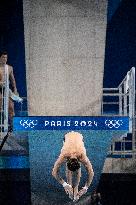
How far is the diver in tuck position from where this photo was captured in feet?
23.4

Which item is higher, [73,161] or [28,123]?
[28,123]

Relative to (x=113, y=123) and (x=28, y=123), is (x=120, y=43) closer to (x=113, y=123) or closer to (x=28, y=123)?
(x=113, y=123)

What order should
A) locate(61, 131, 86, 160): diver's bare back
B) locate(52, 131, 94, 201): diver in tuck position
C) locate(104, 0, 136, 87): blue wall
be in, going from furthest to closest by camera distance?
locate(104, 0, 136, 87): blue wall
locate(61, 131, 86, 160): diver's bare back
locate(52, 131, 94, 201): diver in tuck position

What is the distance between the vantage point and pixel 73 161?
7148mm

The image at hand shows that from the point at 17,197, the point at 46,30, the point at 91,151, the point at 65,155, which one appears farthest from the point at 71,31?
the point at 17,197

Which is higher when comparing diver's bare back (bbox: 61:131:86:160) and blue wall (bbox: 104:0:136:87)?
blue wall (bbox: 104:0:136:87)

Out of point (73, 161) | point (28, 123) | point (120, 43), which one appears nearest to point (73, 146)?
point (73, 161)

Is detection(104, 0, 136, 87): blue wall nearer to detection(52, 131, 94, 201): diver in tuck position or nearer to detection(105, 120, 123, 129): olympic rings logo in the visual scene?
detection(105, 120, 123, 129): olympic rings logo

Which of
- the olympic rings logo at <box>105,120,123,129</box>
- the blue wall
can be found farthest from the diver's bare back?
the blue wall

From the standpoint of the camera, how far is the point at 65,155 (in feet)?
24.8

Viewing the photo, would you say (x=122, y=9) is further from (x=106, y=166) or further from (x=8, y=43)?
(x=106, y=166)

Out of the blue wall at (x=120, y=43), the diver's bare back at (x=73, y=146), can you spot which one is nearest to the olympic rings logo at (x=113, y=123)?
the diver's bare back at (x=73, y=146)

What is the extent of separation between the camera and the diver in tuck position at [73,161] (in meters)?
7.13

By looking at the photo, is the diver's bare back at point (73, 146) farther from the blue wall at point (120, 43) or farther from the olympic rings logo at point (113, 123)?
the blue wall at point (120, 43)
